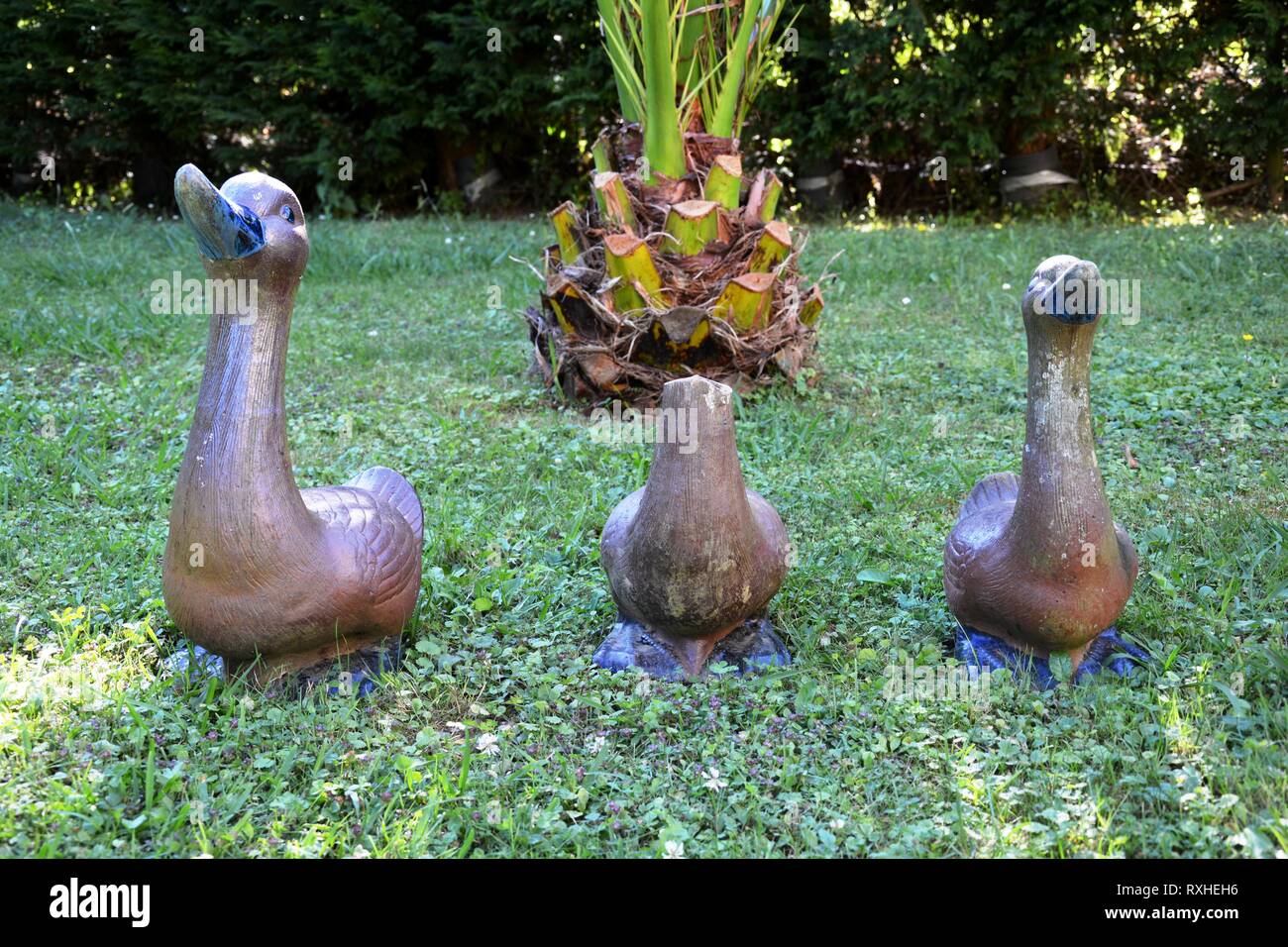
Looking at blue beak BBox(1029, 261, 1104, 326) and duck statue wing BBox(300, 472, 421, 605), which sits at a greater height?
blue beak BBox(1029, 261, 1104, 326)

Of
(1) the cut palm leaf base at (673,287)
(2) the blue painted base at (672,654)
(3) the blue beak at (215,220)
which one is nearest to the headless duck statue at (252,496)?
(3) the blue beak at (215,220)

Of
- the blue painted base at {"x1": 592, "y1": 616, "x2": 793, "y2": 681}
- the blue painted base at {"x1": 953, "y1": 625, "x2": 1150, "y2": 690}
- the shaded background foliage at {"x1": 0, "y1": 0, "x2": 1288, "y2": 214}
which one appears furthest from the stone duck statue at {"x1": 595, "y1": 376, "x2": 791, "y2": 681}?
the shaded background foliage at {"x1": 0, "y1": 0, "x2": 1288, "y2": 214}

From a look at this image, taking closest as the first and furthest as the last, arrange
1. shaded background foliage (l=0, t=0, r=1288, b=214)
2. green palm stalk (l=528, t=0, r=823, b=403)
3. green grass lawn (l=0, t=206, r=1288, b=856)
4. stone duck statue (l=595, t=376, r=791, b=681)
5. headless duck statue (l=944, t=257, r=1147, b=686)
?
green grass lawn (l=0, t=206, r=1288, b=856) < headless duck statue (l=944, t=257, r=1147, b=686) < stone duck statue (l=595, t=376, r=791, b=681) < green palm stalk (l=528, t=0, r=823, b=403) < shaded background foliage (l=0, t=0, r=1288, b=214)

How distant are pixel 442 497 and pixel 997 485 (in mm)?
1877

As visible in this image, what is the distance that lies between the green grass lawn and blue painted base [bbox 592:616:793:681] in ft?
0.21

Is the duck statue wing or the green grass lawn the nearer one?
the green grass lawn

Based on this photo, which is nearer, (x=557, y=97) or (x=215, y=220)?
(x=215, y=220)

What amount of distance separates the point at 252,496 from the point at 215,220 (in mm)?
583

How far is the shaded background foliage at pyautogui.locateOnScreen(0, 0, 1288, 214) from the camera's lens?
8469 millimetres

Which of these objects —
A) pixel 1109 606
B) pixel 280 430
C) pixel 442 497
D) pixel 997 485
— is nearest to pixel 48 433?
pixel 442 497

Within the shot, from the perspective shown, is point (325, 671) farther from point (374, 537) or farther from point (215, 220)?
point (215, 220)

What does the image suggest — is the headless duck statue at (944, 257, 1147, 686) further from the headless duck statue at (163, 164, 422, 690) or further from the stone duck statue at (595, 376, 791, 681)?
the headless duck statue at (163, 164, 422, 690)

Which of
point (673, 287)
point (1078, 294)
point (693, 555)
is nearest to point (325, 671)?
point (693, 555)

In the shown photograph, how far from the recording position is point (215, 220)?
2373mm
